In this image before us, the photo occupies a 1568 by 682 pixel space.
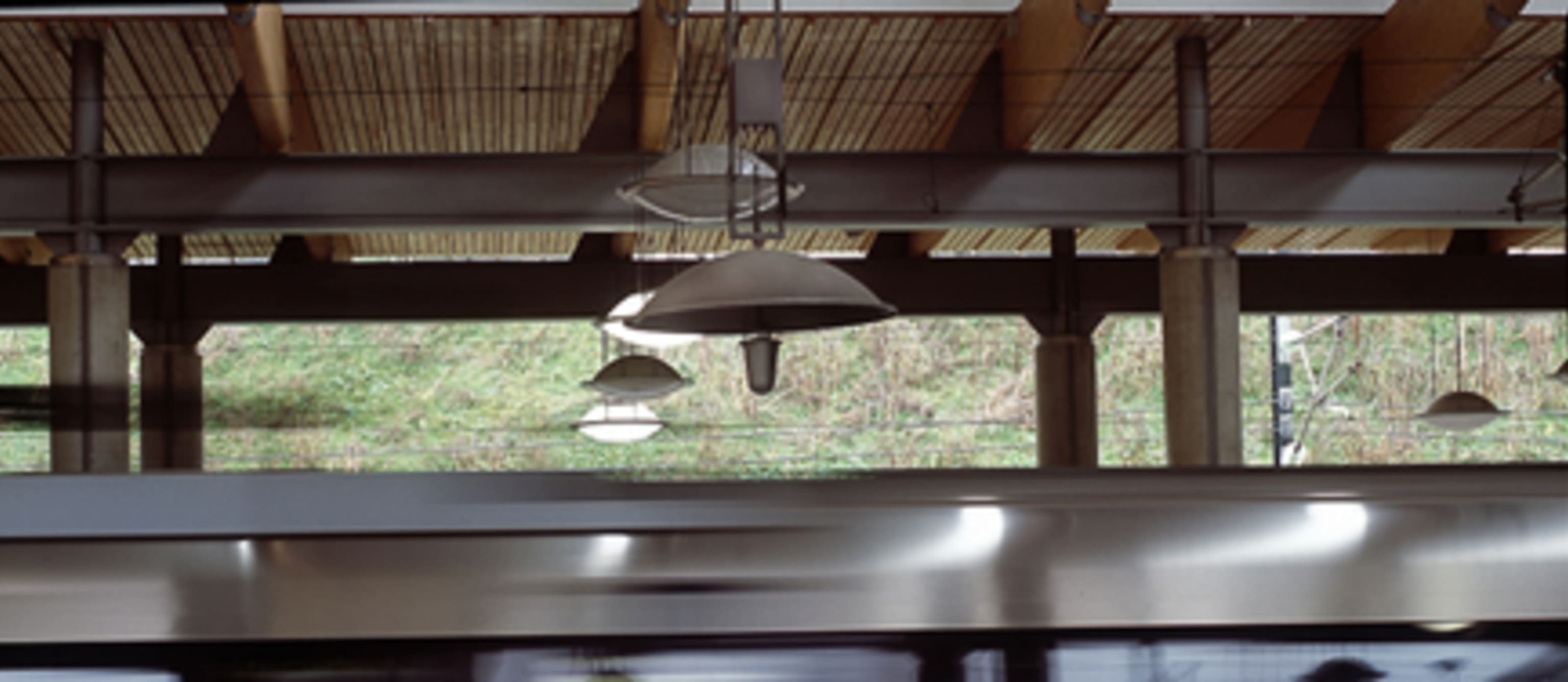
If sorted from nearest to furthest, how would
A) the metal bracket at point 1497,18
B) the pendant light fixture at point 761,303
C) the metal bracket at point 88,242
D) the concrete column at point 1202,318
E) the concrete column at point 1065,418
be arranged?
the concrete column at point 1065,418 < the pendant light fixture at point 761,303 < the metal bracket at point 1497,18 < the metal bracket at point 88,242 < the concrete column at point 1202,318

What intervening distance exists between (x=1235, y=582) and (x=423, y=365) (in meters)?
1.30

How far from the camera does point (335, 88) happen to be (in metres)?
10.2

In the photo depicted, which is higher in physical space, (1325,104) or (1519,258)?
(1325,104)

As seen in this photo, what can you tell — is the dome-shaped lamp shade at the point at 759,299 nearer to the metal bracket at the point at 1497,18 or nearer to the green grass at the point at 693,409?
the green grass at the point at 693,409

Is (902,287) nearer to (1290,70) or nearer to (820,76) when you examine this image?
(820,76)

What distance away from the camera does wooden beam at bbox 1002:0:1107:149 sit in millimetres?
8742

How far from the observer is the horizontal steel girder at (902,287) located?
323 cm

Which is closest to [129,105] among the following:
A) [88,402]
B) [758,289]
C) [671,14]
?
[671,14]

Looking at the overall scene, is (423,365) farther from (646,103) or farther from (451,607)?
(646,103)

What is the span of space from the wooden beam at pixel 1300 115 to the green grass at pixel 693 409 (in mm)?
7319

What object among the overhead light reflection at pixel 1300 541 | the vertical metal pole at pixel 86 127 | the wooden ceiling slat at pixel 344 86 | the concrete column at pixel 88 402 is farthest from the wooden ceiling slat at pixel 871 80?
the overhead light reflection at pixel 1300 541

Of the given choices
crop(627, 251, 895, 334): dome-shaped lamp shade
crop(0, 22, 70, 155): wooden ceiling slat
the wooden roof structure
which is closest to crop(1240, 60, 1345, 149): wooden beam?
the wooden roof structure

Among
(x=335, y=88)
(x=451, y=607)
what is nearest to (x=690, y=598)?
(x=451, y=607)

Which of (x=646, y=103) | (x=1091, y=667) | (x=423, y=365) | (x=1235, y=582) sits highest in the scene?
(x=646, y=103)
